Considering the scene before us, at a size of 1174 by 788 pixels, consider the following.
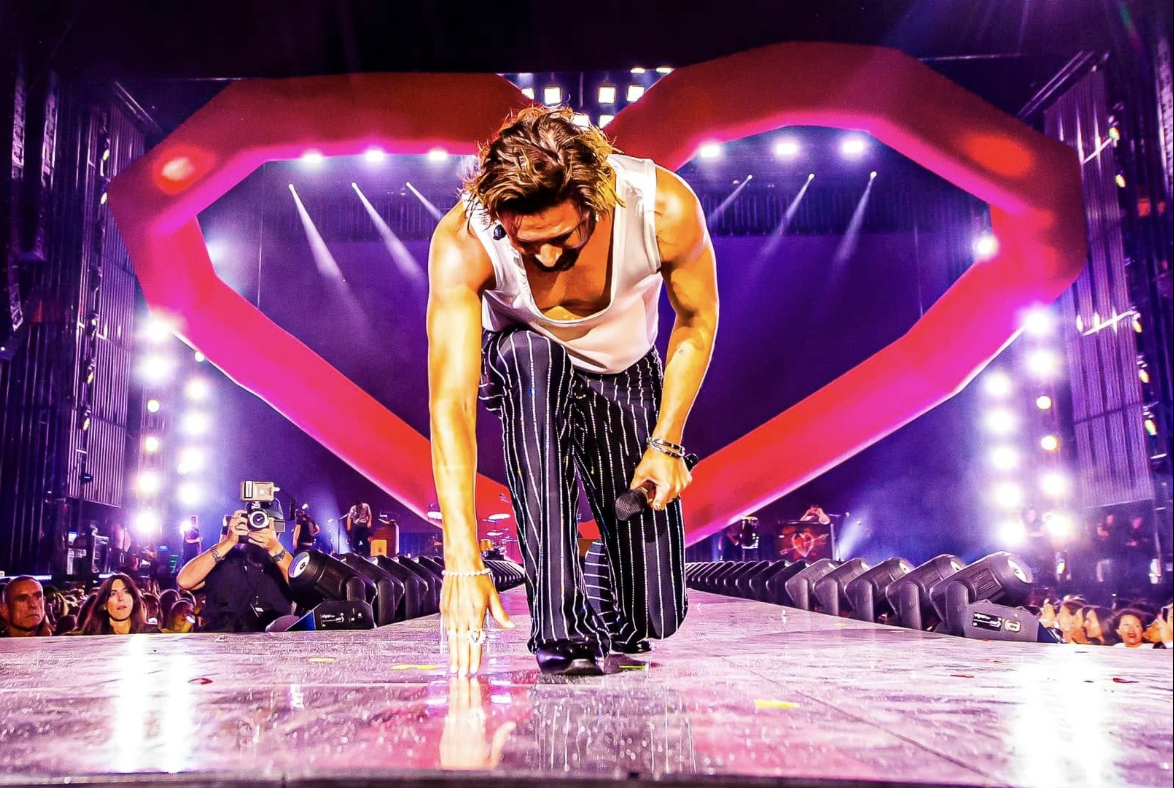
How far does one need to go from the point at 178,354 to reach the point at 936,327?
4.87 metres

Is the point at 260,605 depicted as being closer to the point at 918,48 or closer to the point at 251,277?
the point at 251,277

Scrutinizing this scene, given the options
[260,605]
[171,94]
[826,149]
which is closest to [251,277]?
[171,94]

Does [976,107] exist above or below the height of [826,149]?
below

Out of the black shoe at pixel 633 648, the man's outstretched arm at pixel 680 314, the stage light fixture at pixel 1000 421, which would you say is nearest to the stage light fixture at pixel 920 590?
the black shoe at pixel 633 648

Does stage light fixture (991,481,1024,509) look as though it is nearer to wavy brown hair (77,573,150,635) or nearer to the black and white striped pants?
the black and white striped pants

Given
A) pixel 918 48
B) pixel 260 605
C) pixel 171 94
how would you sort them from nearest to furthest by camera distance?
pixel 260 605 < pixel 918 48 < pixel 171 94

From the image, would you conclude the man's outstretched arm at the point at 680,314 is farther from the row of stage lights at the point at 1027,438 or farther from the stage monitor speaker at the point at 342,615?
the row of stage lights at the point at 1027,438

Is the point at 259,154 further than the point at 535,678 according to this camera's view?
Yes

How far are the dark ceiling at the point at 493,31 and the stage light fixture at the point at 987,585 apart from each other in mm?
2200

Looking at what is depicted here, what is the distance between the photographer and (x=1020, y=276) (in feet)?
15.8

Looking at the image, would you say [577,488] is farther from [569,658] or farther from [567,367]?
[569,658]

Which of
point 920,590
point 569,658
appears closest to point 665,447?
point 569,658

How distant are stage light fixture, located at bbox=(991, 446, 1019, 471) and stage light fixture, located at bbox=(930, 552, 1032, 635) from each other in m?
4.43

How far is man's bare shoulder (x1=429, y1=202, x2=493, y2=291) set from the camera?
165cm
